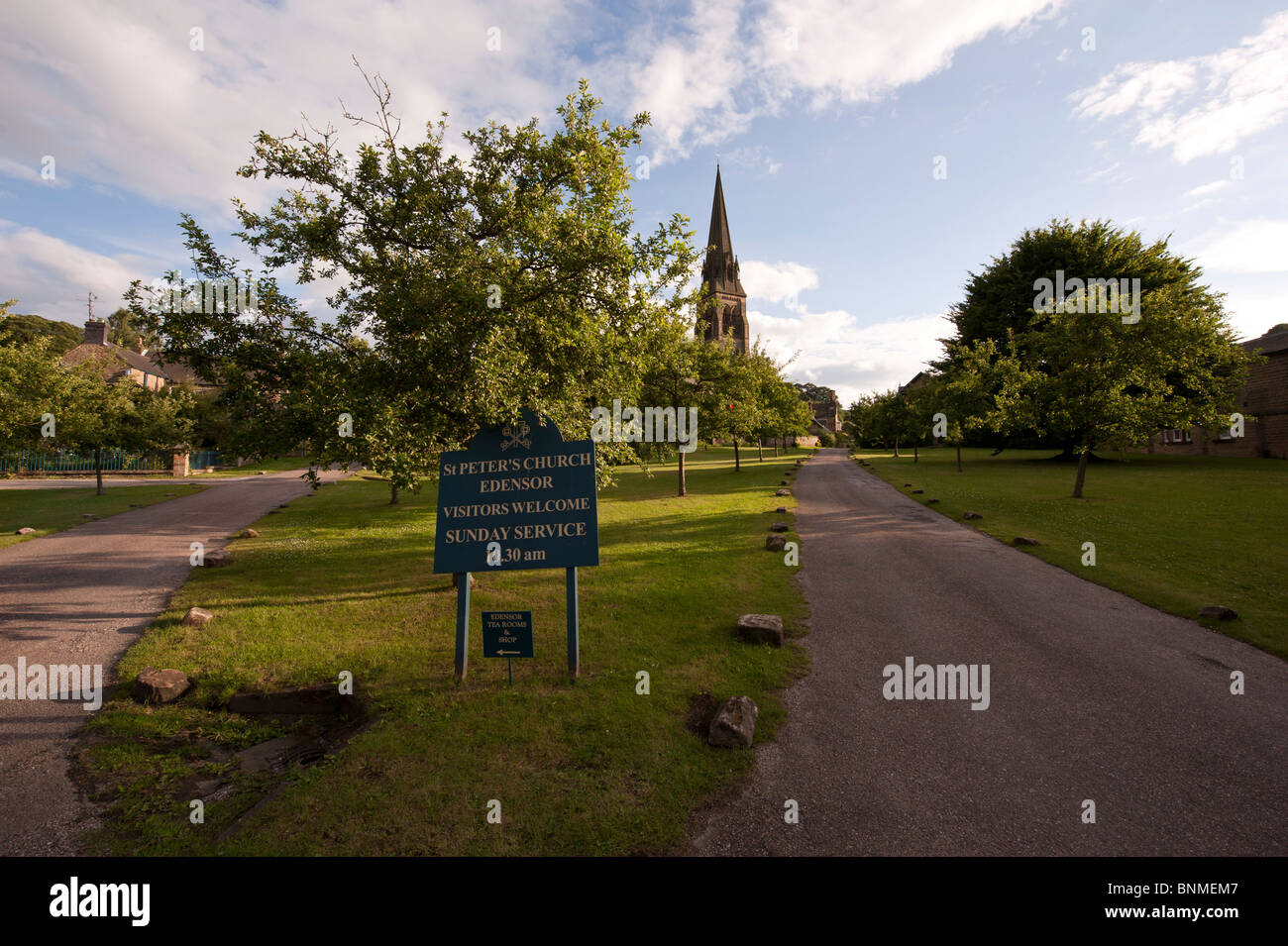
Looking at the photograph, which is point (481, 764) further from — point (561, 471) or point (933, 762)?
point (933, 762)

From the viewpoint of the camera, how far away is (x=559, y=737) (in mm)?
6008

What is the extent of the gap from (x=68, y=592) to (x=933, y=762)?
16.3m

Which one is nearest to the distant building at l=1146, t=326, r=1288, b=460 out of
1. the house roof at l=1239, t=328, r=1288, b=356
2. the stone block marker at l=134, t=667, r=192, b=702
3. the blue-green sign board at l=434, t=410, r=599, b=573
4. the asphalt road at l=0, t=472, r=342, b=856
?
the house roof at l=1239, t=328, r=1288, b=356

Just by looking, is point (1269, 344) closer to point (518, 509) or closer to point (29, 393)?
point (518, 509)

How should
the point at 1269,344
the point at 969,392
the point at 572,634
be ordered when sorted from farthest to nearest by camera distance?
the point at 1269,344, the point at 969,392, the point at 572,634

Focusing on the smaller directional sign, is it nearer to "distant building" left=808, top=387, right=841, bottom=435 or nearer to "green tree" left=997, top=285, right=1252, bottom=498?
"green tree" left=997, top=285, right=1252, bottom=498

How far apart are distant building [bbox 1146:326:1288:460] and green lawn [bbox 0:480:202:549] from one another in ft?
207

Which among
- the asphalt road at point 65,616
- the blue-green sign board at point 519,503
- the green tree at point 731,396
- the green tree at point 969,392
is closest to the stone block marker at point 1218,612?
the blue-green sign board at point 519,503

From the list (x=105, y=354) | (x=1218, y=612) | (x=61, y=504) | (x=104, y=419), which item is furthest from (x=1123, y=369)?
(x=105, y=354)

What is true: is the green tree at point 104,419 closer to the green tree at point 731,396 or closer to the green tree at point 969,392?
the green tree at point 731,396

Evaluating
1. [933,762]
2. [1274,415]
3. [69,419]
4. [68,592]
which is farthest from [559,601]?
[1274,415]

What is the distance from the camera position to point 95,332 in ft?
218

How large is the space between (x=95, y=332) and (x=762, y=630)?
93.3 metres

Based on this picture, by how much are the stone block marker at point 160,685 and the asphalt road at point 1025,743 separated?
7472 mm
